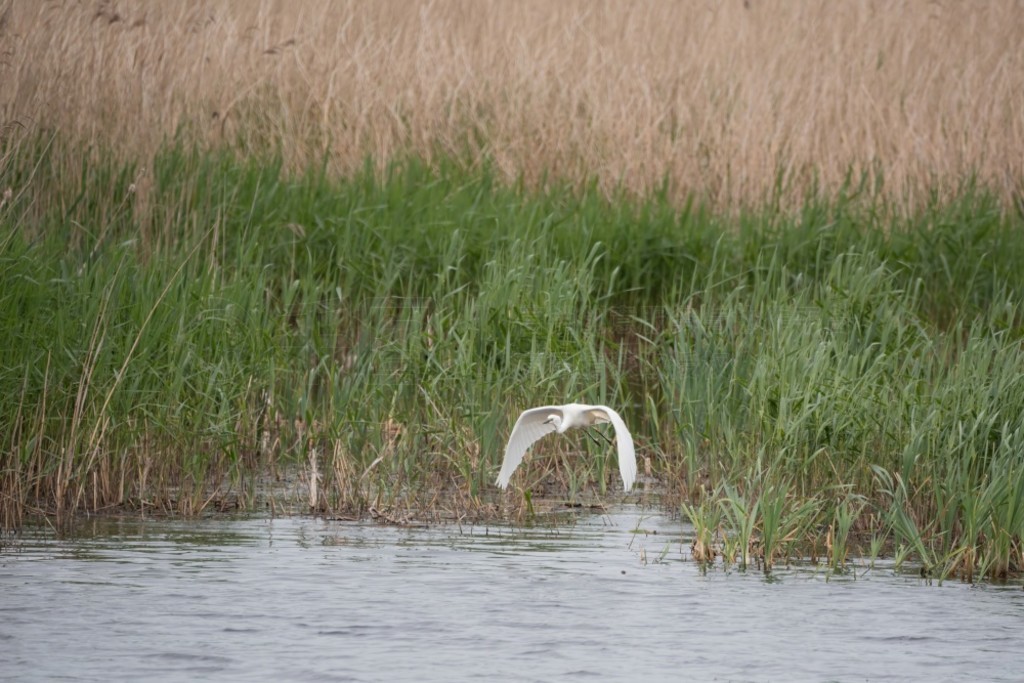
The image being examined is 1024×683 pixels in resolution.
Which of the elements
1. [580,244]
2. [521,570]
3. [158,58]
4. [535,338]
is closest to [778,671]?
[521,570]

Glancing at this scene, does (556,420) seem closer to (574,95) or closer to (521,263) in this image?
(521,263)

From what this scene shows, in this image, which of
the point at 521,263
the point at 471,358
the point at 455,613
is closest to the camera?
the point at 455,613

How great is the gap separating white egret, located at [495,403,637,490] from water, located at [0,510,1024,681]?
0.93 ft

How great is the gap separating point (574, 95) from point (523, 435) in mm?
4521

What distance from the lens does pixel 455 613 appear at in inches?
205

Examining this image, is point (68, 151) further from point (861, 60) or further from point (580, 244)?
point (861, 60)

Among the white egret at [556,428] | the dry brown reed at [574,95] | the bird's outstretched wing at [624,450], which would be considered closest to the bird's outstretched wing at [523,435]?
the white egret at [556,428]

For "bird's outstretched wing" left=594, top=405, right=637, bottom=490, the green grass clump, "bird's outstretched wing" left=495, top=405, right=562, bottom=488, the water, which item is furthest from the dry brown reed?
"bird's outstretched wing" left=594, top=405, right=637, bottom=490

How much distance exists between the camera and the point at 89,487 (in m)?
6.49

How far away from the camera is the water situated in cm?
466

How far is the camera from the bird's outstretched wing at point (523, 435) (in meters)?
6.28

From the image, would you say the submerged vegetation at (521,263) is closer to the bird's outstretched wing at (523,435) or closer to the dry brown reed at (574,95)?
the dry brown reed at (574,95)

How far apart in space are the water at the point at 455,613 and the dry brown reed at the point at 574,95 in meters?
3.84

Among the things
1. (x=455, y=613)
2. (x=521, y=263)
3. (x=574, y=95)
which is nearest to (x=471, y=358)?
(x=521, y=263)
